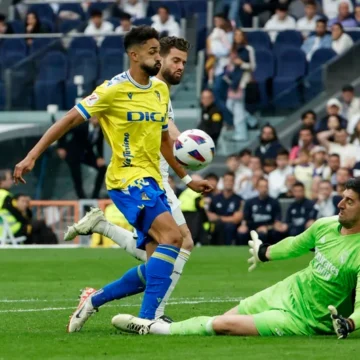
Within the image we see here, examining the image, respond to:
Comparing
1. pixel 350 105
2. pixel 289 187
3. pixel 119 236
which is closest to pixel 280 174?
pixel 289 187

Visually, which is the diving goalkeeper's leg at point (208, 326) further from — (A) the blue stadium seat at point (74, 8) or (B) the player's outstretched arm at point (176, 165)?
(A) the blue stadium seat at point (74, 8)

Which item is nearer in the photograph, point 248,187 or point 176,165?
point 176,165

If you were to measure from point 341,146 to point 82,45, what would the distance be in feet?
23.2

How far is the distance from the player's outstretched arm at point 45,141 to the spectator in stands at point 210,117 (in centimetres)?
1428

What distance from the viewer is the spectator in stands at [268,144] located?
23500mm

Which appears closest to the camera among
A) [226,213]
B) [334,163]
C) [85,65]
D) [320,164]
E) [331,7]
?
[334,163]

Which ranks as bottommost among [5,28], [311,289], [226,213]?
[226,213]

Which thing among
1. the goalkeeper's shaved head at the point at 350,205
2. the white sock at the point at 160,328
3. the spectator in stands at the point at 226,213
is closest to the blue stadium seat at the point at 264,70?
the spectator in stands at the point at 226,213

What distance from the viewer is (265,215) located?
22484 mm

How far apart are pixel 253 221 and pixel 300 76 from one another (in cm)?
398

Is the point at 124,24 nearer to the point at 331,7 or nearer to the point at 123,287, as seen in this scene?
the point at 331,7

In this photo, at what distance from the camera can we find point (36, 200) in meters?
24.7

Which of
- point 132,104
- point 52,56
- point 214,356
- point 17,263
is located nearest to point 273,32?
point 52,56

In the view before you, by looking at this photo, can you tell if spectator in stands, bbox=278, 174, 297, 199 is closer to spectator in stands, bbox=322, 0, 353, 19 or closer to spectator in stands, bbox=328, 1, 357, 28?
spectator in stands, bbox=328, 1, 357, 28
